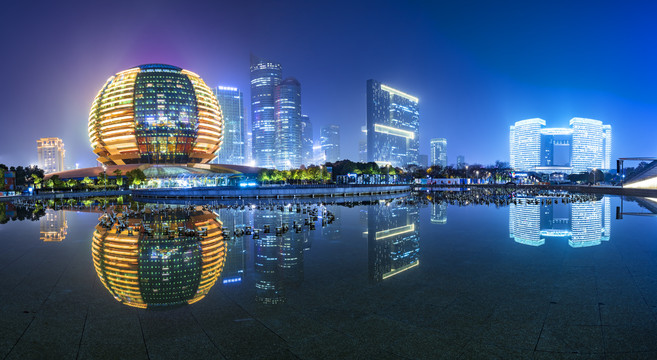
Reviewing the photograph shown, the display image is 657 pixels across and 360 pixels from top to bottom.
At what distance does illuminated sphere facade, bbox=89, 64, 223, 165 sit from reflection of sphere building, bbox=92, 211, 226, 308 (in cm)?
9699

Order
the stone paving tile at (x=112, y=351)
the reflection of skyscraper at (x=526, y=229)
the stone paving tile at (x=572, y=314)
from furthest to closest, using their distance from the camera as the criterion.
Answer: the reflection of skyscraper at (x=526, y=229)
the stone paving tile at (x=572, y=314)
the stone paving tile at (x=112, y=351)

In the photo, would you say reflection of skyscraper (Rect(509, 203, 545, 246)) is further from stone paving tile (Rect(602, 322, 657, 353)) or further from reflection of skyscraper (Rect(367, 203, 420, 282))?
stone paving tile (Rect(602, 322, 657, 353))

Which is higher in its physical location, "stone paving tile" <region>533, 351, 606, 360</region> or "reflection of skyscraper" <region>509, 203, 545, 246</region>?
"stone paving tile" <region>533, 351, 606, 360</region>

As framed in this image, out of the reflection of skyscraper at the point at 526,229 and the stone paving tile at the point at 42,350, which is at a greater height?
the stone paving tile at the point at 42,350

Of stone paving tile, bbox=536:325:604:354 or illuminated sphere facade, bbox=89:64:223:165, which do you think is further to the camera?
illuminated sphere facade, bbox=89:64:223:165

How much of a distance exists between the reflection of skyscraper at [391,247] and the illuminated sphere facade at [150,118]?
100m

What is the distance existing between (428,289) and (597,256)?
7.27m

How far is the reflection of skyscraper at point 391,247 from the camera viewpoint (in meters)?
9.75

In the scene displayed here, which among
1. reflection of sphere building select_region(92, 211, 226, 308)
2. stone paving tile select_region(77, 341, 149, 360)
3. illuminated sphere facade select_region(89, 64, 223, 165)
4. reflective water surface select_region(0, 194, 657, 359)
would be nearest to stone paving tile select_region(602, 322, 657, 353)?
reflective water surface select_region(0, 194, 657, 359)

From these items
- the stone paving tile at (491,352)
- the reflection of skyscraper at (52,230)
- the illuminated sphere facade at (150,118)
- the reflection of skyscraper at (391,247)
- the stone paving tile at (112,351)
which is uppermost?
the illuminated sphere facade at (150,118)

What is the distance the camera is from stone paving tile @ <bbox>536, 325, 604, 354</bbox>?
16.8 feet

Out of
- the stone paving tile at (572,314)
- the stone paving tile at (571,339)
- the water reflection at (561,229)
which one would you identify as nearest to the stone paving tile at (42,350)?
the stone paving tile at (571,339)

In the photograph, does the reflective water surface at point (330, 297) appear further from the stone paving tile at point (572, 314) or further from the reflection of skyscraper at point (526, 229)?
the reflection of skyscraper at point (526, 229)

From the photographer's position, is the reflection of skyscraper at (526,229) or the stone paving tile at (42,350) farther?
the reflection of skyscraper at (526,229)
